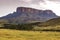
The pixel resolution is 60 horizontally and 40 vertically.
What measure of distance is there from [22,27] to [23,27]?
3.50ft

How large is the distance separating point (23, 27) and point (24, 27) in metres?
0.89

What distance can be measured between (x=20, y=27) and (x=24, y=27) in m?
3.49

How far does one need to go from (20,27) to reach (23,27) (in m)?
2.60

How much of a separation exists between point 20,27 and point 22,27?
159cm

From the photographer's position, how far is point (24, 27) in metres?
117

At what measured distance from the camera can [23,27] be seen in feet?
386

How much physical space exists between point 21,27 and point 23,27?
1.96m

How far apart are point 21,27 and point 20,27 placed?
2.41 ft

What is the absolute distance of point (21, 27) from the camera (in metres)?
119

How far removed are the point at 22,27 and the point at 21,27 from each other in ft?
2.96

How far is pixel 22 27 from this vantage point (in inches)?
4660
